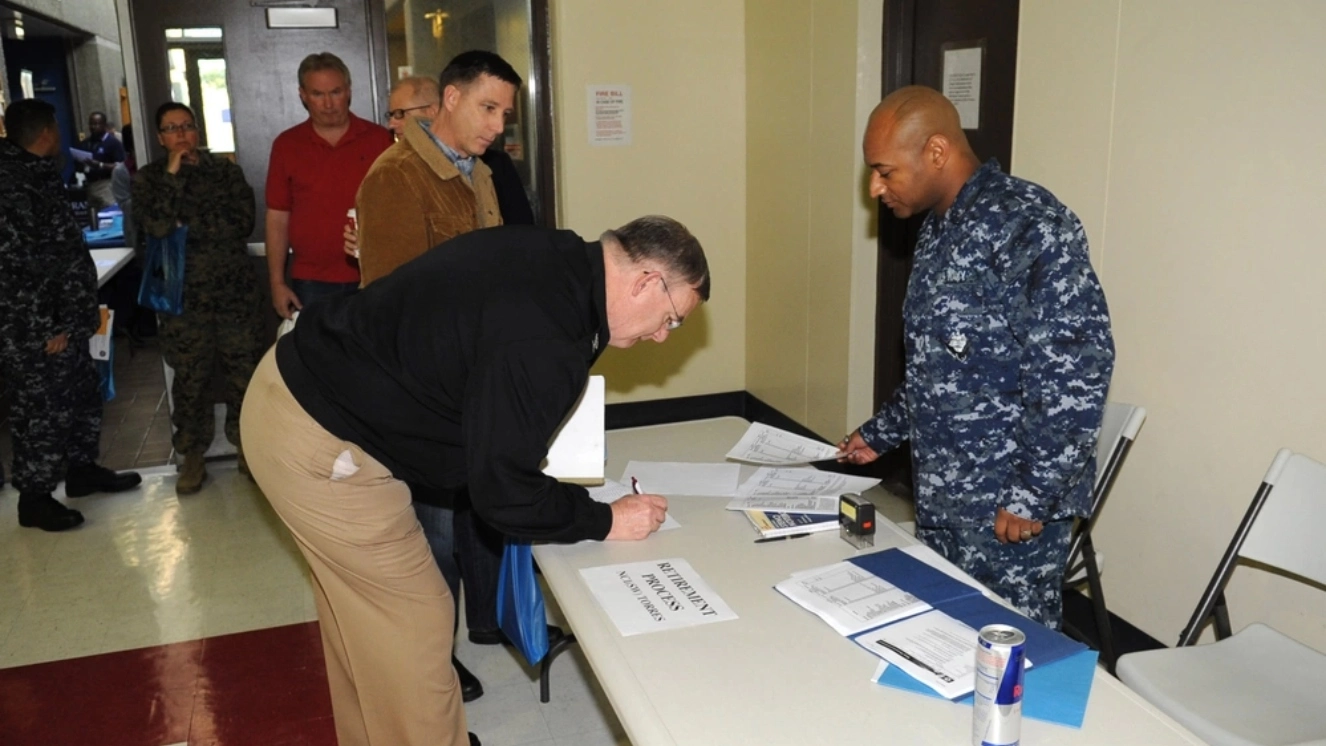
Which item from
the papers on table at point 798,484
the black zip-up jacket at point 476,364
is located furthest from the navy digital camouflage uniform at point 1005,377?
the black zip-up jacket at point 476,364

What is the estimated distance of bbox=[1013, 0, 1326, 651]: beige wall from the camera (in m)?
2.17

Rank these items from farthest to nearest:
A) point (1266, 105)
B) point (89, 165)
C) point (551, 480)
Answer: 1. point (89, 165)
2. point (1266, 105)
3. point (551, 480)

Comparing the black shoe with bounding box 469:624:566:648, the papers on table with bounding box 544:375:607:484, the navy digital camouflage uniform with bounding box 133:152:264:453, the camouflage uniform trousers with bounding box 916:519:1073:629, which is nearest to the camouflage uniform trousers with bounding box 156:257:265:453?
the navy digital camouflage uniform with bounding box 133:152:264:453

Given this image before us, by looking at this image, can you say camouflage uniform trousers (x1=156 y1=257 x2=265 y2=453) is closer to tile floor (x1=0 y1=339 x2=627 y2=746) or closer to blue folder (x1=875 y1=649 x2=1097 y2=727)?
tile floor (x1=0 y1=339 x2=627 y2=746)

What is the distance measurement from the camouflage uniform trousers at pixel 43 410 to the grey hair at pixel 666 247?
323 cm

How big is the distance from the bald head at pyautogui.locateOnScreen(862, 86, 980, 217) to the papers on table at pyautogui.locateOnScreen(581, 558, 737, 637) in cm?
90

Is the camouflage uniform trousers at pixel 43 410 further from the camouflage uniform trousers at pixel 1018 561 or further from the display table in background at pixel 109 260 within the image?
the camouflage uniform trousers at pixel 1018 561

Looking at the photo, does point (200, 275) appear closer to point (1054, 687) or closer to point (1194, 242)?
point (1194, 242)

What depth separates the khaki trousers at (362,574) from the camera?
1.78 metres

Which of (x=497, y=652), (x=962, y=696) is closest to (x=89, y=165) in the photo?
(x=497, y=652)

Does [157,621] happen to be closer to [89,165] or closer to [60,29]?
[89,165]

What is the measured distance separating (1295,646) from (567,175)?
3.46 metres

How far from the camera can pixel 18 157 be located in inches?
146

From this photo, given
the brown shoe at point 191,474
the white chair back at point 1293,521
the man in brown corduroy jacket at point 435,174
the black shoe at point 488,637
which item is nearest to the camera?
the white chair back at point 1293,521
